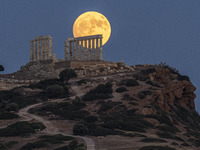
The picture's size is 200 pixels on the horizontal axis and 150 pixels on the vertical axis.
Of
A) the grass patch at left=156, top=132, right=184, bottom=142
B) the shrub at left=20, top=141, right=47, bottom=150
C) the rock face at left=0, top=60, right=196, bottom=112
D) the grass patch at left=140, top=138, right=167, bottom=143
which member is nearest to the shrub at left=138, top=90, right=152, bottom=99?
the rock face at left=0, top=60, right=196, bottom=112

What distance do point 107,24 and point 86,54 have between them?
9627 millimetres

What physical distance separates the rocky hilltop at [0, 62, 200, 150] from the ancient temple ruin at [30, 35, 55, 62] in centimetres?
1562

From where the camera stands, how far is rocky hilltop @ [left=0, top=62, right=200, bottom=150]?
161ft

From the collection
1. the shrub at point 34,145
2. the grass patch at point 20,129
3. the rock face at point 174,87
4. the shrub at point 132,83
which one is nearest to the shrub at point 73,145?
the shrub at point 34,145

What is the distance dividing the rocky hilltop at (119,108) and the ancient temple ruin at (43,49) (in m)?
15.6

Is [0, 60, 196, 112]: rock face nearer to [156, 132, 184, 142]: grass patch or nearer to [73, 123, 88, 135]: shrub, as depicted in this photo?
[156, 132, 184, 142]: grass patch

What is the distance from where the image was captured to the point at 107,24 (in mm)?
108375

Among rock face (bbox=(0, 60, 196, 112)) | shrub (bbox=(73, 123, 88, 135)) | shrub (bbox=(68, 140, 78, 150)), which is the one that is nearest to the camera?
shrub (bbox=(68, 140, 78, 150))

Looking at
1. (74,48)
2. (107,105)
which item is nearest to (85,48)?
(74,48)

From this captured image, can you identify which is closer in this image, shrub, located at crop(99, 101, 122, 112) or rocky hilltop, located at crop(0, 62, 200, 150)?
rocky hilltop, located at crop(0, 62, 200, 150)

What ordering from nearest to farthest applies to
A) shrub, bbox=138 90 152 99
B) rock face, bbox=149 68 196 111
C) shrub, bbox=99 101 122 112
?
shrub, bbox=99 101 122 112
shrub, bbox=138 90 152 99
rock face, bbox=149 68 196 111

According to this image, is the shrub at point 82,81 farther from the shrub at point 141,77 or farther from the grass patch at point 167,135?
the grass patch at point 167,135

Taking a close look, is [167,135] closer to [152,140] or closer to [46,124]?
[152,140]

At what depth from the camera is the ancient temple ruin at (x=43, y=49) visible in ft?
355
